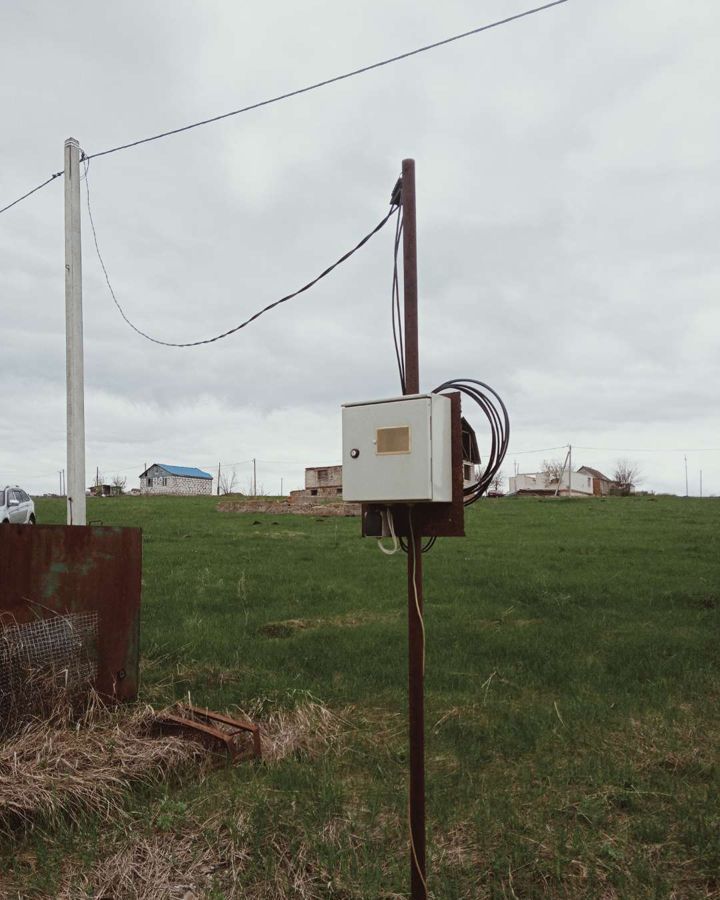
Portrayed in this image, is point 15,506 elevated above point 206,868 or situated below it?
above

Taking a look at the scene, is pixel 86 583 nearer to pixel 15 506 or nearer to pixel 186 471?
pixel 15 506

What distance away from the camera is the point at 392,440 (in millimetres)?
2693

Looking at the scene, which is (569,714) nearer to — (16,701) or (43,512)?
(16,701)

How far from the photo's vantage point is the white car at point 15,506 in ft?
51.9

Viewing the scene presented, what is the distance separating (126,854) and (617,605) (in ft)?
21.9

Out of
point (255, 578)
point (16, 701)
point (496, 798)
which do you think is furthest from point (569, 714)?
point (255, 578)

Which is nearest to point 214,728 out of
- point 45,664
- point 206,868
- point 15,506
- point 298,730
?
point 298,730

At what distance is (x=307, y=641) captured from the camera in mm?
6707

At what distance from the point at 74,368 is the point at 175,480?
6949cm

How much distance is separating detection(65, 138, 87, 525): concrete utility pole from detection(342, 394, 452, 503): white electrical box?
4508 mm

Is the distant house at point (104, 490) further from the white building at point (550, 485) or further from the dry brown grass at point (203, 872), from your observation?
the dry brown grass at point (203, 872)

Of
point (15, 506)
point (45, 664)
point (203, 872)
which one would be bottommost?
point (203, 872)

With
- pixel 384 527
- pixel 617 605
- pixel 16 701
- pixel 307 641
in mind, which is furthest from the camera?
pixel 617 605

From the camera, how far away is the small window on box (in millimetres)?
2662
